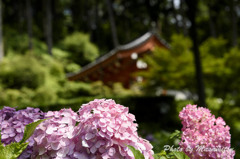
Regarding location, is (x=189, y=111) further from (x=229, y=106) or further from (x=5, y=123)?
(x=229, y=106)

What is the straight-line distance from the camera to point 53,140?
154 centimetres

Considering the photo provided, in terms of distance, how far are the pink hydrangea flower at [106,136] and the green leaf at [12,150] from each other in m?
0.31

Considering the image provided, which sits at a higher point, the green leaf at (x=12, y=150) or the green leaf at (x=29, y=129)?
the green leaf at (x=29, y=129)

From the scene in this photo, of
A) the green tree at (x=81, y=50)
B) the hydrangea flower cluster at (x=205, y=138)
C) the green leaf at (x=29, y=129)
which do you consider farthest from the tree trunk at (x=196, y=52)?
the green tree at (x=81, y=50)

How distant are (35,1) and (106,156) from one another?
3471 centimetres

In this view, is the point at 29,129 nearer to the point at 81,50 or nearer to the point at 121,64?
the point at 121,64

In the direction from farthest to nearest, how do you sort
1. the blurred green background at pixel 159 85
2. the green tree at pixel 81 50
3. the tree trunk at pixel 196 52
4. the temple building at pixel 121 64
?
the green tree at pixel 81 50 → the temple building at pixel 121 64 → the blurred green background at pixel 159 85 → the tree trunk at pixel 196 52

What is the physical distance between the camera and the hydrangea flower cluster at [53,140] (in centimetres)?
152

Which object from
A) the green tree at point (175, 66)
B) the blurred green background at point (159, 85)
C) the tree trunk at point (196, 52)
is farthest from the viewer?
the green tree at point (175, 66)

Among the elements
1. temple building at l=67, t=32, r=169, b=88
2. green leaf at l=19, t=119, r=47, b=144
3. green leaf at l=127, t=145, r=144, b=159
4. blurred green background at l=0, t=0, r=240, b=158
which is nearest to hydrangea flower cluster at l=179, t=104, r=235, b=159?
green leaf at l=127, t=145, r=144, b=159

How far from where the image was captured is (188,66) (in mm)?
9406

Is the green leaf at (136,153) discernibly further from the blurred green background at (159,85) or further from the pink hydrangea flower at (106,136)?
the blurred green background at (159,85)

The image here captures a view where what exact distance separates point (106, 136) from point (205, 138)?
2.44ft

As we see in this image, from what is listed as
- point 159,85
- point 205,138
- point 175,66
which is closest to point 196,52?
point 175,66
